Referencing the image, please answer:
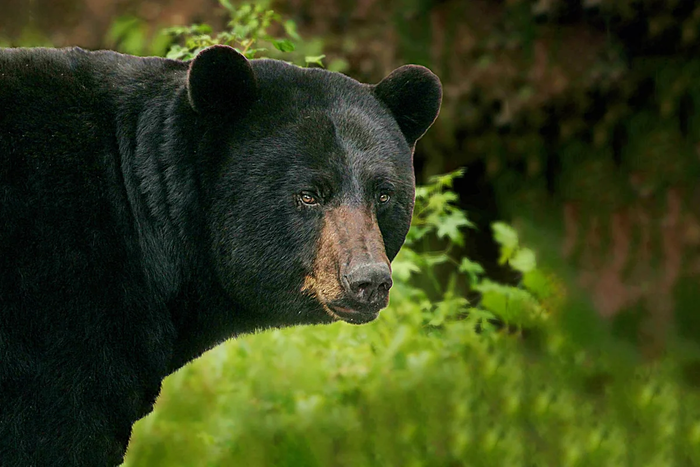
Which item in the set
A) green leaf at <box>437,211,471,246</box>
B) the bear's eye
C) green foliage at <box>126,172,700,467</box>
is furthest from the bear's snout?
green leaf at <box>437,211,471,246</box>

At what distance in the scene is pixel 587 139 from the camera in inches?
251

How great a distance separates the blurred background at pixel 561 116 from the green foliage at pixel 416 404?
0.29 ft

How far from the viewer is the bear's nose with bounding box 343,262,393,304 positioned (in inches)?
124

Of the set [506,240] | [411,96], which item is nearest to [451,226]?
[506,240]

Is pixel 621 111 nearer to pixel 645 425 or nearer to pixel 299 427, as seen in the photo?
pixel 645 425

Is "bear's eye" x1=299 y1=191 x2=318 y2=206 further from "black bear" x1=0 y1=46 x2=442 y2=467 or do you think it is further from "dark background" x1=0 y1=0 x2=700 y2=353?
"dark background" x1=0 y1=0 x2=700 y2=353

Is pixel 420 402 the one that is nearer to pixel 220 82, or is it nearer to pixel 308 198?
pixel 308 198

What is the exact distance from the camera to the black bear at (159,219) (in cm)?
302

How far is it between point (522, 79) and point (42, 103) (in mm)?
4262

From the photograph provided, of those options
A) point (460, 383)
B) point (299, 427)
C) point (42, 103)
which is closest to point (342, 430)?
point (299, 427)

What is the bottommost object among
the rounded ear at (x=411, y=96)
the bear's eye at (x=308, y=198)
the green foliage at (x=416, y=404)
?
the green foliage at (x=416, y=404)

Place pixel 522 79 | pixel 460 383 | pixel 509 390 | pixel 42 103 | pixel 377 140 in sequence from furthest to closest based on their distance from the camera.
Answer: pixel 522 79 → pixel 460 383 → pixel 509 390 → pixel 377 140 → pixel 42 103

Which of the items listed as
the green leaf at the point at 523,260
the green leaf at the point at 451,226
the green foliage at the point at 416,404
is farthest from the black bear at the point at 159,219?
the green leaf at the point at 523,260

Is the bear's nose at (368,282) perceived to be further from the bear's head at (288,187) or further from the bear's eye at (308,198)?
the bear's eye at (308,198)
